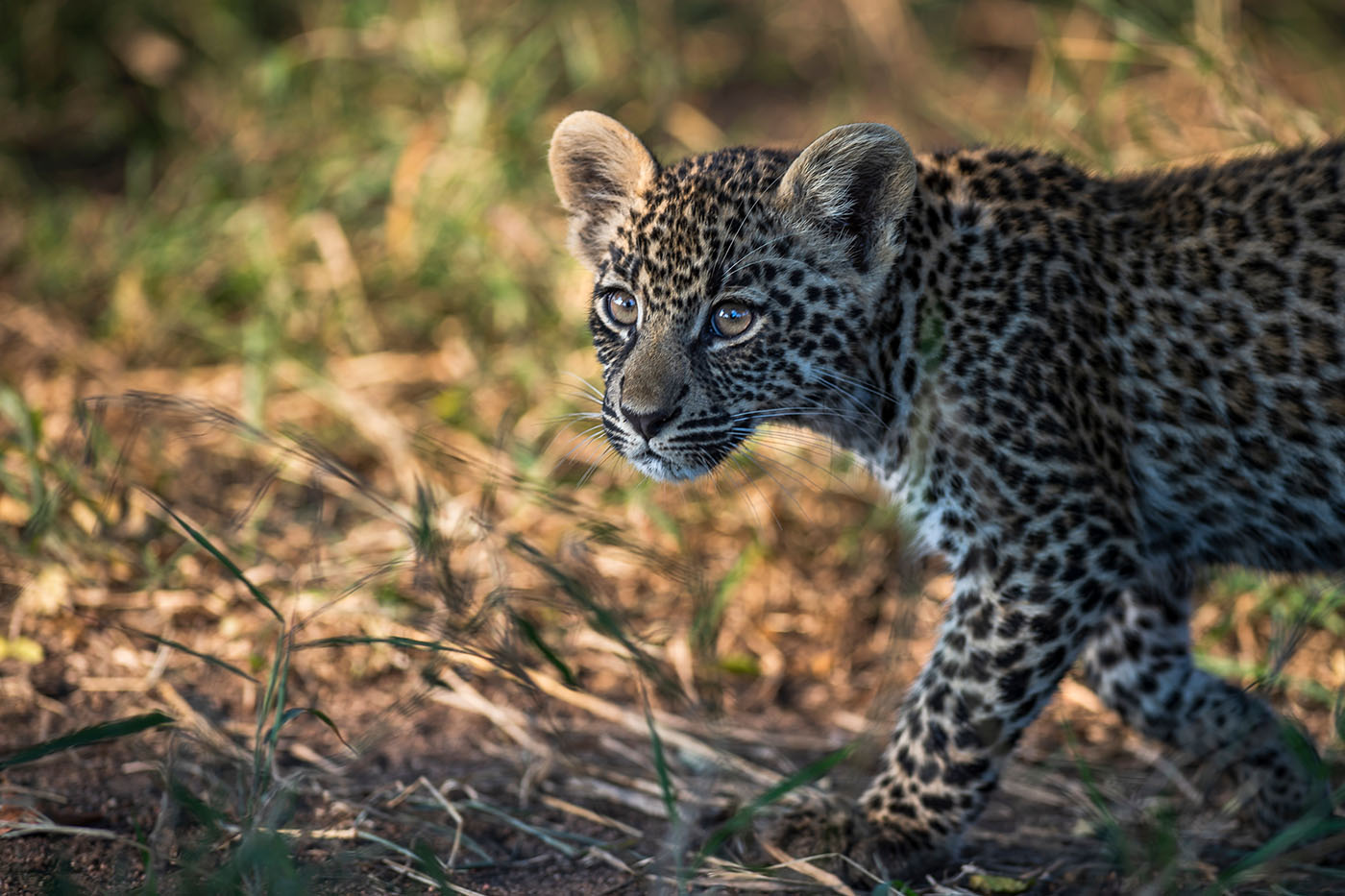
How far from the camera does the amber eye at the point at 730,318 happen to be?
462 centimetres

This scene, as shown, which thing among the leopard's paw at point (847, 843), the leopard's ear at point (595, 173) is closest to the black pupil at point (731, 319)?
the leopard's ear at point (595, 173)

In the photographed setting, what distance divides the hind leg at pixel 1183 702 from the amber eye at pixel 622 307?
7.40 feet

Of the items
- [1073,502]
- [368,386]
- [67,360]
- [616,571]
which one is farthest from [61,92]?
[1073,502]

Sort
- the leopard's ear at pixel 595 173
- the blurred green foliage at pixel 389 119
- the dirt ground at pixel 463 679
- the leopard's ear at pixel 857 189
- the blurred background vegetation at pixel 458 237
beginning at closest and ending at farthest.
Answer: the dirt ground at pixel 463 679
the leopard's ear at pixel 857 189
the leopard's ear at pixel 595 173
the blurred background vegetation at pixel 458 237
the blurred green foliage at pixel 389 119

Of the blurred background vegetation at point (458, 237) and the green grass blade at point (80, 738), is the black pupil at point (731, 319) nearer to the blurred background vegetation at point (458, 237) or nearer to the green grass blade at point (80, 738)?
the blurred background vegetation at point (458, 237)

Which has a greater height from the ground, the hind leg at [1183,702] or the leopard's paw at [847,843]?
the hind leg at [1183,702]

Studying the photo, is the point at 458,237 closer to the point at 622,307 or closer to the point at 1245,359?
the point at 622,307

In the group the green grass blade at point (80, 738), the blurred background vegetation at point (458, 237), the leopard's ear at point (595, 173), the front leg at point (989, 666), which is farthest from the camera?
the blurred background vegetation at point (458, 237)

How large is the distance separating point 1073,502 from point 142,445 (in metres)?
5.13

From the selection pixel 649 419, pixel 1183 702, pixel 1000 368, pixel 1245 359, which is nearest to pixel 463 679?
pixel 649 419

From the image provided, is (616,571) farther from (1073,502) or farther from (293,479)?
(1073,502)

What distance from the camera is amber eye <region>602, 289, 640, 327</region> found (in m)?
4.77

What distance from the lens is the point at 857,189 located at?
185 inches

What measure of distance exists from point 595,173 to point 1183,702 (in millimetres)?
3063
